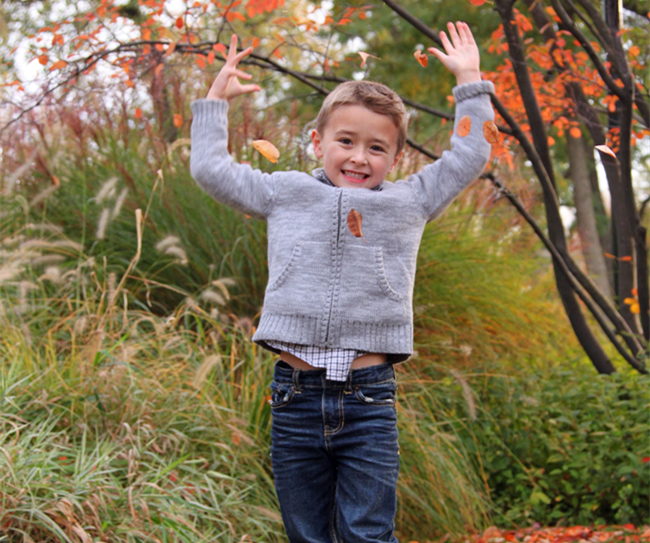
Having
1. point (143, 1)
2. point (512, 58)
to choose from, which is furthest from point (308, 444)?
point (143, 1)

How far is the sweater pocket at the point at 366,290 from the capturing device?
202 centimetres

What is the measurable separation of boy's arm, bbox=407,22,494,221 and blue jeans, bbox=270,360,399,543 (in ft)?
1.81

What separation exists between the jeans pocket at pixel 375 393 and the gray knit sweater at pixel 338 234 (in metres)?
0.10

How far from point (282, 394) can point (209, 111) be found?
874 mm

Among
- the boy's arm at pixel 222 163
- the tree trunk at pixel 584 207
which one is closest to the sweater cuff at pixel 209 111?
the boy's arm at pixel 222 163

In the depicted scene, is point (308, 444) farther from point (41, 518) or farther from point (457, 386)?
point (457, 386)

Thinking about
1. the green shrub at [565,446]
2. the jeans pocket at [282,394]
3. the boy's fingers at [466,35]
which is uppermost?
the boy's fingers at [466,35]

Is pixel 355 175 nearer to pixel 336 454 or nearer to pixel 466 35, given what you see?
pixel 466 35

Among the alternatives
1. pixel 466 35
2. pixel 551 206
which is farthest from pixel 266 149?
pixel 551 206

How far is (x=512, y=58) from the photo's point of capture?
3.72m

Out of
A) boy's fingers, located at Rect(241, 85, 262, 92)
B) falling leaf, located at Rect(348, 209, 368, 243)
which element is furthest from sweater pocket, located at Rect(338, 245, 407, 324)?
boy's fingers, located at Rect(241, 85, 262, 92)

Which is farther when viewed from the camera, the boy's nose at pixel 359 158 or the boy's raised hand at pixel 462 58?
the boy's raised hand at pixel 462 58

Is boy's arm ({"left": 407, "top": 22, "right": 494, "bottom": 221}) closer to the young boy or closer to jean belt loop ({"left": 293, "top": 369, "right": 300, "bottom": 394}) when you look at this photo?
the young boy

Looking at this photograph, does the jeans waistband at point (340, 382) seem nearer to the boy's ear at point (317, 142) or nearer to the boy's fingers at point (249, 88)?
the boy's ear at point (317, 142)
